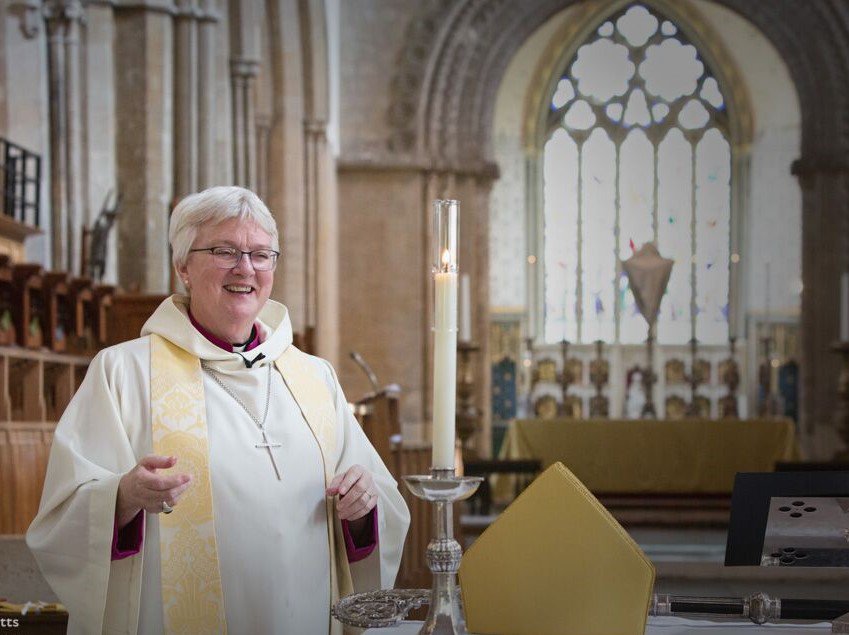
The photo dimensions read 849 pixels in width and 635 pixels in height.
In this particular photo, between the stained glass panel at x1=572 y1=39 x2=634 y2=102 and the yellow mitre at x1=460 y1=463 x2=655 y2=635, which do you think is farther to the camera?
the stained glass panel at x1=572 y1=39 x2=634 y2=102

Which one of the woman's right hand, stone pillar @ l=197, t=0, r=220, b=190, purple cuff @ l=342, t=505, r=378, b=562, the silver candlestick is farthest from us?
stone pillar @ l=197, t=0, r=220, b=190

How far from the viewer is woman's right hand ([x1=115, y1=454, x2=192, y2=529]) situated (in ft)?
5.68

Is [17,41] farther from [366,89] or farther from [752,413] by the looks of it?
[752,413]

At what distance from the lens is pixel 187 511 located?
204 cm

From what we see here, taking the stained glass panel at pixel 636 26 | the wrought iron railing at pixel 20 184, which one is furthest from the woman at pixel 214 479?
the stained glass panel at pixel 636 26

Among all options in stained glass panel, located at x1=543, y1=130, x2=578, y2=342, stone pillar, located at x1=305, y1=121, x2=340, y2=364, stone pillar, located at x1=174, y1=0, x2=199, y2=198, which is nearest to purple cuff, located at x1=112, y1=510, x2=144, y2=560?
stone pillar, located at x1=174, y1=0, x2=199, y2=198

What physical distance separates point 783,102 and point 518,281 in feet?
14.7

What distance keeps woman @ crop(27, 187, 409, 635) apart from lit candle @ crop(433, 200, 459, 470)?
53 cm

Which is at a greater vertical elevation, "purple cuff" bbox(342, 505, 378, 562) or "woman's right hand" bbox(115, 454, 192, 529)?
"woman's right hand" bbox(115, 454, 192, 529)

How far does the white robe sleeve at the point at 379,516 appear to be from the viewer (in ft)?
7.14

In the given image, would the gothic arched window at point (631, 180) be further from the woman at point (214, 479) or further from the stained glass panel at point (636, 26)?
the woman at point (214, 479)

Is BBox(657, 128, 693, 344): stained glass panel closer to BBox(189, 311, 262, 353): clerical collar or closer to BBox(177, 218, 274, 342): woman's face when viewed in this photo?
BBox(189, 311, 262, 353): clerical collar

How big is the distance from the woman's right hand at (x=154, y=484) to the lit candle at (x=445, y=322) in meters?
0.46

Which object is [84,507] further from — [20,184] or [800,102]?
[800,102]
